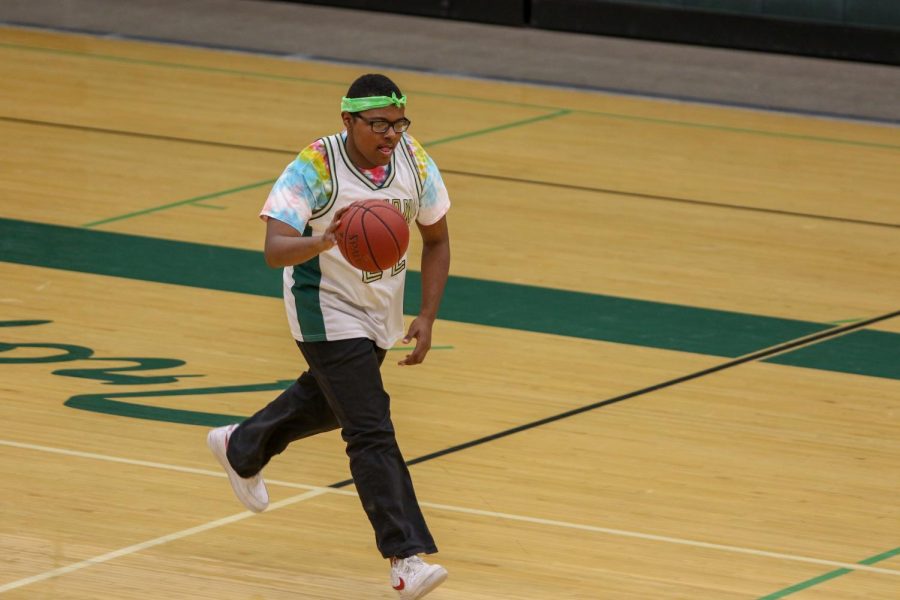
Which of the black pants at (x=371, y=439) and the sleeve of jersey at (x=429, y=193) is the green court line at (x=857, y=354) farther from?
the black pants at (x=371, y=439)

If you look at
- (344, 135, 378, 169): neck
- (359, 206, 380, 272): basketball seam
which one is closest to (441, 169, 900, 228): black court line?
(344, 135, 378, 169): neck

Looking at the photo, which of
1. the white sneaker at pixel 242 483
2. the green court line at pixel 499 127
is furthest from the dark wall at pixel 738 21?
the white sneaker at pixel 242 483

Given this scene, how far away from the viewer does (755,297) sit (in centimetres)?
923

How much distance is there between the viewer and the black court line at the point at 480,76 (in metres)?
13.7

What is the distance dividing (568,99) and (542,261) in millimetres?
4388

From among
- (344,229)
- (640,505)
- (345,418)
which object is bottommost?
(640,505)

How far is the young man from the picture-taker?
5.40m

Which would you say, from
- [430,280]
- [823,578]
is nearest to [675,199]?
[823,578]

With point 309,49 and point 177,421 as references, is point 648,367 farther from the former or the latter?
point 309,49

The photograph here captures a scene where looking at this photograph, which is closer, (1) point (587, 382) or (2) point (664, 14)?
(1) point (587, 382)

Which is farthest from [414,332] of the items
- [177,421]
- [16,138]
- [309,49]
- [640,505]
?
[309,49]

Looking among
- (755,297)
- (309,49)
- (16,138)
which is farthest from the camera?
(309,49)

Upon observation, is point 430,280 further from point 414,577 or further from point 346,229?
point 414,577

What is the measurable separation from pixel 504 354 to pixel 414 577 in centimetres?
292
